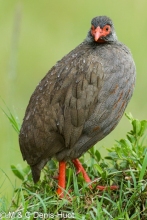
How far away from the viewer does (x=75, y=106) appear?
22.7ft

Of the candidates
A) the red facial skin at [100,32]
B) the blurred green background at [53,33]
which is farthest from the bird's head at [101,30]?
the blurred green background at [53,33]

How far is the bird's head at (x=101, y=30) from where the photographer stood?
7.26m

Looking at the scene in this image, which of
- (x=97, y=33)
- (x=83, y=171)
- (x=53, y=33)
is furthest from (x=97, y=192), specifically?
(x=53, y=33)

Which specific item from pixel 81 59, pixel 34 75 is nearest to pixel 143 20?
pixel 34 75

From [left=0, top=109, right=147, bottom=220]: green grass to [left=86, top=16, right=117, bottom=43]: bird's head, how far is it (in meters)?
0.83

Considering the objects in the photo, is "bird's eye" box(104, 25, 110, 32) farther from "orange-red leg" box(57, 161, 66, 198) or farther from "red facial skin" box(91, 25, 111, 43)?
"orange-red leg" box(57, 161, 66, 198)

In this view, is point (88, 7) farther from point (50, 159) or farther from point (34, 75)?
point (50, 159)

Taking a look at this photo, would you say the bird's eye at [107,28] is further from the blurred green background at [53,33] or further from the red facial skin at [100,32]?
the blurred green background at [53,33]

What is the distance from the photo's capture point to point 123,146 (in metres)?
6.84

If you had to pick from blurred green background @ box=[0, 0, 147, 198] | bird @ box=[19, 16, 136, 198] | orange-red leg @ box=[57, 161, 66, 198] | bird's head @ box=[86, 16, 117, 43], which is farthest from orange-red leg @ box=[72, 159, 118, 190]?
blurred green background @ box=[0, 0, 147, 198]

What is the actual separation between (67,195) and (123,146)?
62 cm

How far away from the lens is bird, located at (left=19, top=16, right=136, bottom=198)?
22.7 ft

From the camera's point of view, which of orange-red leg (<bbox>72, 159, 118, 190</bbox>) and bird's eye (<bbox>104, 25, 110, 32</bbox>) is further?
bird's eye (<bbox>104, 25, 110, 32</bbox>)

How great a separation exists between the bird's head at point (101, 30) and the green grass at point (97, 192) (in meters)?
0.83
